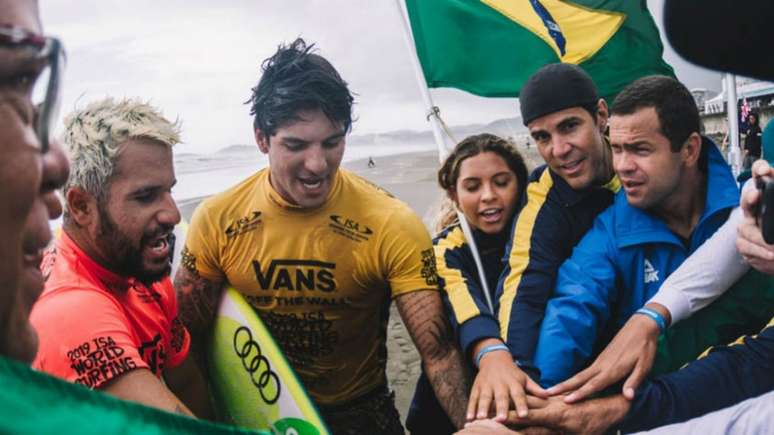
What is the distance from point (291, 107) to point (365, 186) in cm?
46

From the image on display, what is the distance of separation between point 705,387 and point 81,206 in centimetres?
202

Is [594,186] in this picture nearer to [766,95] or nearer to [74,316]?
[74,316]

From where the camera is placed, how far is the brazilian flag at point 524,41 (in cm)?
347

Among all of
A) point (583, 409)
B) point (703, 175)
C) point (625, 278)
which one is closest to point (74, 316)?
point (583, 409)

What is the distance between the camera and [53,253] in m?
1.86

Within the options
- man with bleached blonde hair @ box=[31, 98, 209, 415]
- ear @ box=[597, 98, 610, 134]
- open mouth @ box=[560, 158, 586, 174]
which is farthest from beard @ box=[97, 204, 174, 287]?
ear @ box=[597, 98, 610, 134]

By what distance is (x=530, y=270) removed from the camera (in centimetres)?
206

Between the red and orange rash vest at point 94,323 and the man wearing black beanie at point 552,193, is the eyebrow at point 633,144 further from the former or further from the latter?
the red and orange rash vest at point 94,323

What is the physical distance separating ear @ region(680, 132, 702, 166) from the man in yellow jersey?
1.05 meters

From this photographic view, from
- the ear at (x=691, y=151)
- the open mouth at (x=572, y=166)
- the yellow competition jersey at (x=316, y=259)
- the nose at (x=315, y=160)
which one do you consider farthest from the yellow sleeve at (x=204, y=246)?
the ear at (x=691, y=151)

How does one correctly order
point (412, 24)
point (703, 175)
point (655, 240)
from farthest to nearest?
point (412, 24)
point (703, 175)
point (655, 240)

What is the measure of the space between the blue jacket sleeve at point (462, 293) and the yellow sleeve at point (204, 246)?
93 cm

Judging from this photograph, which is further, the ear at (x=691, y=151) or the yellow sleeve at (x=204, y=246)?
the yellow sleeve at (x=204, y=246)

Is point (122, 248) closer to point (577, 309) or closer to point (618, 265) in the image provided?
point (577, 309)
